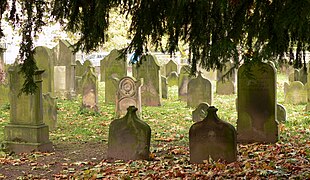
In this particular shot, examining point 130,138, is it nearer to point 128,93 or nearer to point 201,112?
point 201,112

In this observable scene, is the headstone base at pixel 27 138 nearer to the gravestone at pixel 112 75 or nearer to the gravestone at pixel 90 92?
the gravestone at pixel 90 92

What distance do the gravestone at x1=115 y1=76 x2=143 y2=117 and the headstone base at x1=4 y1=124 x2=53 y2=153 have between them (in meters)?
3.96

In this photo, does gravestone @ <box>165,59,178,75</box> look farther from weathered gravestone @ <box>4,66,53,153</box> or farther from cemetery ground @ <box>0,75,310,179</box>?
weathered gravestone @ <box>4,66,53,153</box>

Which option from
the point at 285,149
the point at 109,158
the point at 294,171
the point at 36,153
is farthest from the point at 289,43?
the point at 36,153

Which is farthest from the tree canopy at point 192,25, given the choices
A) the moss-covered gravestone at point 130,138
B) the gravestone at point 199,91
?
the gravestone at point 199,91

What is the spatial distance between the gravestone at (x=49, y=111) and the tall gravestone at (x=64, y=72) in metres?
5.98

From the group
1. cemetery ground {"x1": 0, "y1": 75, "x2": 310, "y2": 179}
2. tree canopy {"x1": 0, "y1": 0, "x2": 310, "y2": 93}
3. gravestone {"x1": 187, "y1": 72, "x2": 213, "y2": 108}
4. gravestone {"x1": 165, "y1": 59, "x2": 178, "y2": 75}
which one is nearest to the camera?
tree canopy {"x1": 0, "y1": 0, "x2": 310, "y2": 93}

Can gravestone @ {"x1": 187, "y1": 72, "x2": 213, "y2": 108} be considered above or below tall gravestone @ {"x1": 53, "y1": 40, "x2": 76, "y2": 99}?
below

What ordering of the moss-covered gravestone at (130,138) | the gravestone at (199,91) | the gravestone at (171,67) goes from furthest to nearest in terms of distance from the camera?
1. the gravestone at (171,67)
2. the gravestone at (199,91)
3. the moss-covered gravestone at (130,138)

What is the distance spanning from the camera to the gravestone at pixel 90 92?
44.6 ft

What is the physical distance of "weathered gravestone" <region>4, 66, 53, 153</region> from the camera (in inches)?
340

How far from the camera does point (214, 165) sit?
20.0 feet

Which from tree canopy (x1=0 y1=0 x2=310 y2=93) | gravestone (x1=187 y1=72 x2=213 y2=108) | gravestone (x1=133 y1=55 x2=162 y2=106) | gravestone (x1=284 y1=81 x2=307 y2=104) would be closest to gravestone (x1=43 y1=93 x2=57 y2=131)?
gravestone (x1=133 y1=55 x2=162 y2=106)

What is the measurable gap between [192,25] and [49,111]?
725 centimetres
